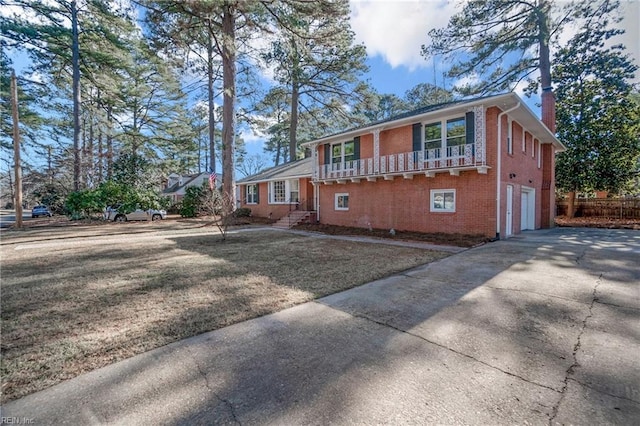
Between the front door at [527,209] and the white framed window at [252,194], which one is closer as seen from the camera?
the front door at [527,209]

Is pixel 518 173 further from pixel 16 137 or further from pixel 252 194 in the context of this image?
pixel 16 137

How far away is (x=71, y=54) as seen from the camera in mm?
18797

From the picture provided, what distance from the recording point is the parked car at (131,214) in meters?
19.2

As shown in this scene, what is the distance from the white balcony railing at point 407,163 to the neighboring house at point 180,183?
2454 centimetres

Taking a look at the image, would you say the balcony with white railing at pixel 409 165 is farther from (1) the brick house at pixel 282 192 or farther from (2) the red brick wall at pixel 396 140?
(1) the brick house at pixel 282 192

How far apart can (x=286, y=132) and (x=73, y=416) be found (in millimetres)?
32115

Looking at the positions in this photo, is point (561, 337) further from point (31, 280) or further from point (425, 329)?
point (31, 280)

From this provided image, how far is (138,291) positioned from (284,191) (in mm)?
15442

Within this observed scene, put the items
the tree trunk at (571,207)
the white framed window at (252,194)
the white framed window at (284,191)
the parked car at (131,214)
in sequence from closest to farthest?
the parked car at (131,214) → the white framed window at (284,191) → the tree trunk at (571,207) → the white framed window at (252,194)

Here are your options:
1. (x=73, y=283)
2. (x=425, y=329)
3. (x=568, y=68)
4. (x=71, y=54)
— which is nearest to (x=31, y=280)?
(x=73, y=283)

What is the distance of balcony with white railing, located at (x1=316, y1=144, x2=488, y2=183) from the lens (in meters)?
10.7

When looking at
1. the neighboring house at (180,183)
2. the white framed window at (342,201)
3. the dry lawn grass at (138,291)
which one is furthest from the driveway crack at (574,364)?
the neighboring house at (180,183)

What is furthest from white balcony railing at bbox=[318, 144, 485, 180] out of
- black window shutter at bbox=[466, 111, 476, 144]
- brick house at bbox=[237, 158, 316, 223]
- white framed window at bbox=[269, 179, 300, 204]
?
white framed window at bbox=[269, 179, 300, 204]

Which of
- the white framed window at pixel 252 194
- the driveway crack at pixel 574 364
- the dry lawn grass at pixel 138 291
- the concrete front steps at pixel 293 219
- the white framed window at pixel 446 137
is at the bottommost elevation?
the driveway crack at pixel 574 364
